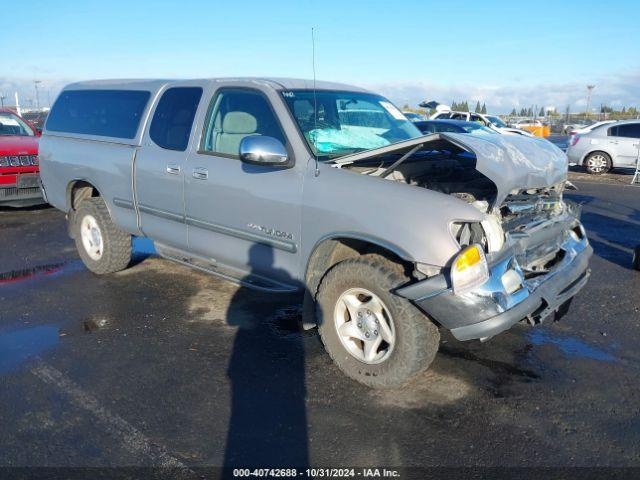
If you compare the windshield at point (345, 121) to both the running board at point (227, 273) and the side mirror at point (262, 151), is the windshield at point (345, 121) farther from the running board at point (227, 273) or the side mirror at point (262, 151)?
the running board at point (227, 273)

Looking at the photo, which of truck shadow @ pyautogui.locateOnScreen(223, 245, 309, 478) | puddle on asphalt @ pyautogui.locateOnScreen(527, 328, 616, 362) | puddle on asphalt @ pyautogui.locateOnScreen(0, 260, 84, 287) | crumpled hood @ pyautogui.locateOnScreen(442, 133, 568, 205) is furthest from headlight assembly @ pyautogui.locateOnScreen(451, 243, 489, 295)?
puddle on asphalt @ pyautogui.locateOnScreen(0, 260, 84, 287)

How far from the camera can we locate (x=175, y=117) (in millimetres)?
4938

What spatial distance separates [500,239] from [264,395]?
5.89 ft

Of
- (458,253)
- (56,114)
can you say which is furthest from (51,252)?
(458,253)

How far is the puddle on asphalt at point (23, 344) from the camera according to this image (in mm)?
4047

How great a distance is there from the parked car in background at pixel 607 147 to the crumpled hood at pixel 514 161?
495 inches

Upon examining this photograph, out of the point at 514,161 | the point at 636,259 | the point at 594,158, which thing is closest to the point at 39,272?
the point at 514,161

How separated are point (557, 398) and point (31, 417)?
328 cm

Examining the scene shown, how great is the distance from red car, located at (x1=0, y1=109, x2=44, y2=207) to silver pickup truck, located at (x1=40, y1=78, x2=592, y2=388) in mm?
4264

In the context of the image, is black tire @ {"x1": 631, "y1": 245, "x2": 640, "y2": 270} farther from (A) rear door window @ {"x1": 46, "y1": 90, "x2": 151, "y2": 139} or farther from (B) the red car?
(B) the red car

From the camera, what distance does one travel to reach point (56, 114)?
253 inches

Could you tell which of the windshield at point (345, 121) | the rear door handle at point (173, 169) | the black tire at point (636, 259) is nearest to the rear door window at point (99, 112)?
the rear door handle at point (173, 169)

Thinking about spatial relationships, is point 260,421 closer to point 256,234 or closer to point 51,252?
point 256,234

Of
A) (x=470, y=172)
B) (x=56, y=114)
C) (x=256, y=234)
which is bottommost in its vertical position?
(x=256, y=234)
